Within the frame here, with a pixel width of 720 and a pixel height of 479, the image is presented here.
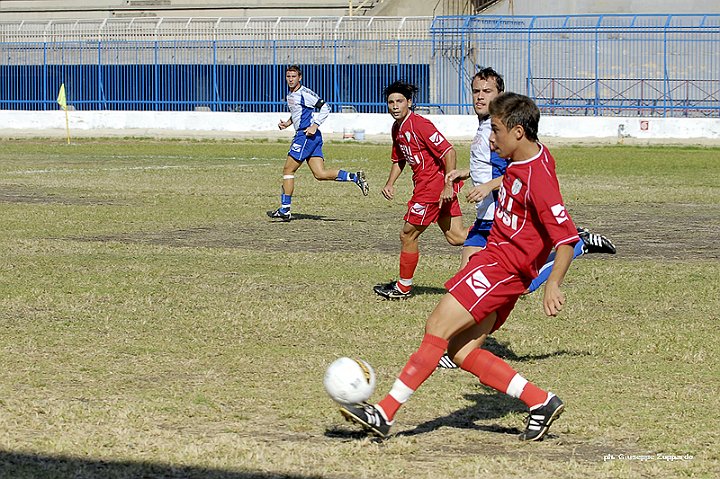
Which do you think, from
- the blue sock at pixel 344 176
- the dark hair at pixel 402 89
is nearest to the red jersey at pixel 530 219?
the dark hair at pixel 402 89

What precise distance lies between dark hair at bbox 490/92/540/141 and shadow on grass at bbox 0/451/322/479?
1900 mm

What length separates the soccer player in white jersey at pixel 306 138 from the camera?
1623 cm

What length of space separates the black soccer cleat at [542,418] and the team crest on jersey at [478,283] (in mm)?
632

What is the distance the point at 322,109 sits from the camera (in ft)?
54.4

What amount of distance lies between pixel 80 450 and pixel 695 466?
9.19 feet

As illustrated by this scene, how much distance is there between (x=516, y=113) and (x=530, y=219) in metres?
0.52

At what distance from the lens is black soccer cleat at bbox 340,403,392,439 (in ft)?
18.4

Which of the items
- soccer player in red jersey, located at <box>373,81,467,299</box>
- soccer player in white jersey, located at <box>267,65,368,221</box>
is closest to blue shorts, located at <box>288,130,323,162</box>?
soccer player in white jersey, located at <box>267,65,368,221</box>

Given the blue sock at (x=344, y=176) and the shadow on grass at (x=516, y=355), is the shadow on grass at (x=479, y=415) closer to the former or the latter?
the shadow on grass at (x=516, y=355)

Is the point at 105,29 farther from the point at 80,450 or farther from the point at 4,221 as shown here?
the point at 80,450

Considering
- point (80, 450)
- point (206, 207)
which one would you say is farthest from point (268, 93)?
point (80, 450)

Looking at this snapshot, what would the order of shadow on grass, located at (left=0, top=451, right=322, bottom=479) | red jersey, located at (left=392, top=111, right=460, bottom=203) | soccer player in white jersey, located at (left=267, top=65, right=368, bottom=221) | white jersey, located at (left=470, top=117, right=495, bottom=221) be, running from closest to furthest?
shadow on grass, located at (left=0, top=451, right=322, bottom=479) → white jersey, located at (left=470, top=117, right=495, bottom=221) → red jersey, located at (left=392, top=111, right=460, bottom=203) → soccer player in white jersey, located at (left=267, top=65, right=368, bottom=221)

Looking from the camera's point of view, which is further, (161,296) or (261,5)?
(261,5)

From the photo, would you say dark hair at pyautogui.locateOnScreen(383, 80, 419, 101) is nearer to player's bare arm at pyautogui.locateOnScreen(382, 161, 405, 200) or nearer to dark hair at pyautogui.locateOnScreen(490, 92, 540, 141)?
player's bare arm at pyautogui.locateOnScreen(382, 161, 405, 200)
